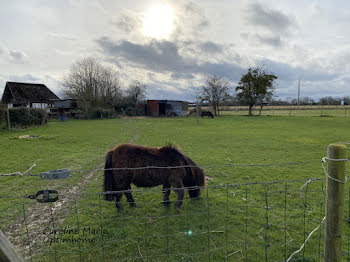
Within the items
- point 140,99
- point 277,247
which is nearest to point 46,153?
point 277,247

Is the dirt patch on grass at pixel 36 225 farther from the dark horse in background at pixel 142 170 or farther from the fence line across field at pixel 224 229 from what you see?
the dark horse in background at pixel 142 170

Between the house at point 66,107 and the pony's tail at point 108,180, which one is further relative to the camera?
the house at point 66,107

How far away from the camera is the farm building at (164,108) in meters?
45.1

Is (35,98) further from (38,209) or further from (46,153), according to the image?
(38,209)

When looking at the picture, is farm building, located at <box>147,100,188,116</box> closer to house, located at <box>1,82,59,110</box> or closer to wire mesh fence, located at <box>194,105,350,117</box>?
wire mesh fence, located at <box>194,105,350,117</box>

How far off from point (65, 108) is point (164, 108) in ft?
65.7

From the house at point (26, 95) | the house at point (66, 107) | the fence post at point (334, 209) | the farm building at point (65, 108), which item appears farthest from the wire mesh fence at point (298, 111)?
the fence post at point (334, 209)

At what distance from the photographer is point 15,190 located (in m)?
5.64

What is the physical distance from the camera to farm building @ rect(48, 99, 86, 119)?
40688mm

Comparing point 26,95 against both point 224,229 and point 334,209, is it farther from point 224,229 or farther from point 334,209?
point 334,209

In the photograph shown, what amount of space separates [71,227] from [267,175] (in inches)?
223

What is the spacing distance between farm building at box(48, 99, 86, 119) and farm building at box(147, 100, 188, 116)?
534 inches

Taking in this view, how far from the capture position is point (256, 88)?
139ft

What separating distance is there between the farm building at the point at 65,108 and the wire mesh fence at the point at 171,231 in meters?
39.1
